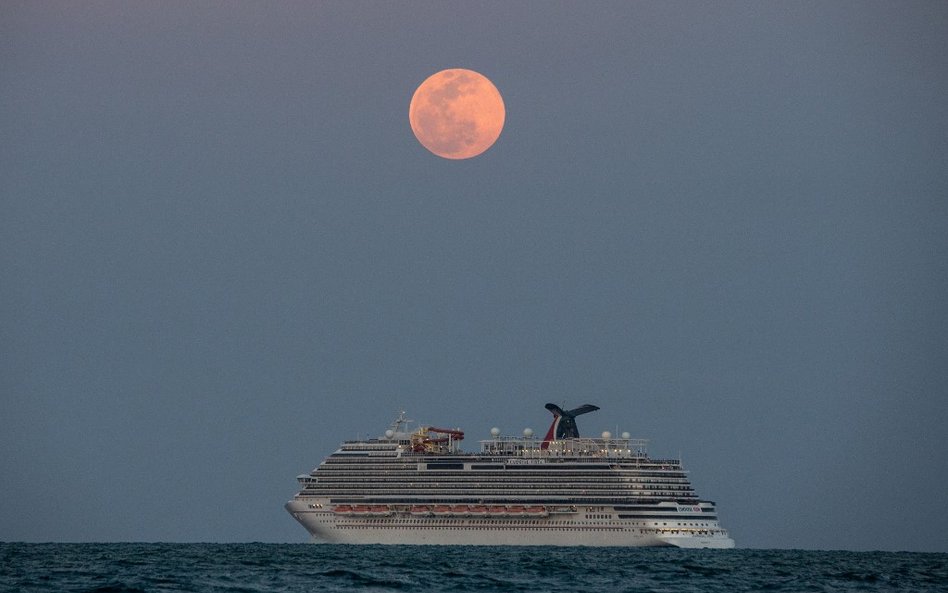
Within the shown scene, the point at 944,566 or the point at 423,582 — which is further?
the point at 944,566

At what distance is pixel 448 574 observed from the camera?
252ft

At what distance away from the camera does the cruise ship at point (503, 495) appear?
13325cm

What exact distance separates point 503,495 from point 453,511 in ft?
17.4

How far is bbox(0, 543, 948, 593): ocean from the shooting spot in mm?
67625

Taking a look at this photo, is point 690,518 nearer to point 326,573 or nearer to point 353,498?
point 353,498

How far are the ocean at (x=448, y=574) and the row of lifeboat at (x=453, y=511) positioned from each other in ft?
93.2

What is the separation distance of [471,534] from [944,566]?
152ft

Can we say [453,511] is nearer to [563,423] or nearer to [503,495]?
[503,495]

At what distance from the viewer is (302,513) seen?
144750mm

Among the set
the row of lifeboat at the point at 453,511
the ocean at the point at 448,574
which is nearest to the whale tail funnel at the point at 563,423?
the row of lifeboat at the point at 453,511

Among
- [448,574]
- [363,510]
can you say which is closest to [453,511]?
[363,510]

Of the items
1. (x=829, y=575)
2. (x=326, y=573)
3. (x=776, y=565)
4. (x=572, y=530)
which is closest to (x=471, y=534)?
(x=572, y=530)

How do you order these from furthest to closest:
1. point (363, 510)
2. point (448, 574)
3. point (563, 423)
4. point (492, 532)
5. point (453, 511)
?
point (563, 423) → point (363, 510) → point (453, 511) → point (492, 532) → point (448, 574)

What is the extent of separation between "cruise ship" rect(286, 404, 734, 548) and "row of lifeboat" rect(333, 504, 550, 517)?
10cm
